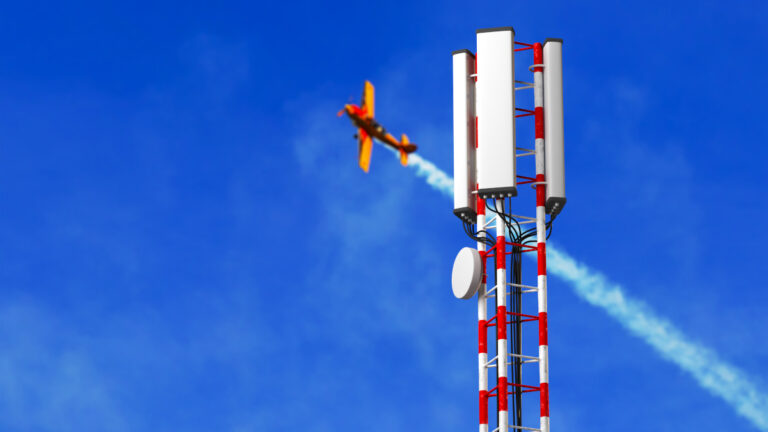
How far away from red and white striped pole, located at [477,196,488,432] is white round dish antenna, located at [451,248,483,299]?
0.57 metres

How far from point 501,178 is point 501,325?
31.2 feet

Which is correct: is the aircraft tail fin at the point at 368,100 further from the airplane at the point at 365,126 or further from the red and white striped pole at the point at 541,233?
the red and white striped pole at the point at 541,233

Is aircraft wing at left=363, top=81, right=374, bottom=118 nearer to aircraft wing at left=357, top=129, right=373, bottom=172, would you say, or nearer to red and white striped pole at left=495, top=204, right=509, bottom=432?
aircraft wing at left=357, top=129, right=373, bottom=172

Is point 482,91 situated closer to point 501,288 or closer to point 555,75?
point 555,75

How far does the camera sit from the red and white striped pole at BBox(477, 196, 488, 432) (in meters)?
115

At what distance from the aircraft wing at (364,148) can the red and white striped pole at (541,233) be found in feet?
85.7

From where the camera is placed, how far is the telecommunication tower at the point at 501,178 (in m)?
115

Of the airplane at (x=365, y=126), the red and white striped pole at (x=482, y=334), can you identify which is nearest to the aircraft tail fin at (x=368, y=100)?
the airplane at (x=365, y=126)

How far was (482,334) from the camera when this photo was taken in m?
117

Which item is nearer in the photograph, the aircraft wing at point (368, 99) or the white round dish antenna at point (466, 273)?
the aircraft wing at point (368, 99)

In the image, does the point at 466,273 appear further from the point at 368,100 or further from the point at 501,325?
the point at 368,100

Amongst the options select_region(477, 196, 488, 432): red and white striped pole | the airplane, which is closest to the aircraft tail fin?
the airplane

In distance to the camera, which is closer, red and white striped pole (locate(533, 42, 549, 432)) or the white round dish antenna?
red and white striped pole (locate(533, 42, 549, 432))

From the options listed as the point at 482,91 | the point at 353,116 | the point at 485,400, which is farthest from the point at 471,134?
the point at 353,116
